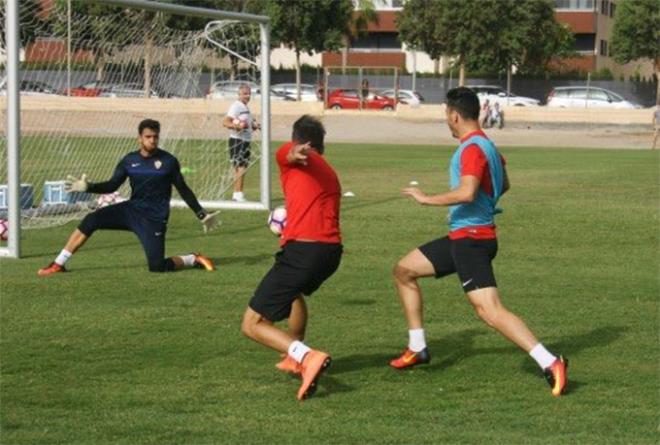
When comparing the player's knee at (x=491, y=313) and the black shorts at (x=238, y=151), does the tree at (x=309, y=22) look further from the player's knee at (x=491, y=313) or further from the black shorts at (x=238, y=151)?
the player's knee at (x=491, y=313)

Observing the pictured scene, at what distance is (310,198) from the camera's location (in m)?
7.83

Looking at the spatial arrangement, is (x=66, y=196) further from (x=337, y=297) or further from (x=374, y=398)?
(x=374, y=398)

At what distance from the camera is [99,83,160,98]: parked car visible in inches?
838

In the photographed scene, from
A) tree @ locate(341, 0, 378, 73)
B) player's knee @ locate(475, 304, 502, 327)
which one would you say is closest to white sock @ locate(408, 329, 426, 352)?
→ player's knee @ locate(475, 304, 502, 327)

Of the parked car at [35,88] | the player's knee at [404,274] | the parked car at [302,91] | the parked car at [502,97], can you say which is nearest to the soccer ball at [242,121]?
the parked car at [35,88]

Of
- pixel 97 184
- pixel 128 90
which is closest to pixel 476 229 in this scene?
pixel 97 184

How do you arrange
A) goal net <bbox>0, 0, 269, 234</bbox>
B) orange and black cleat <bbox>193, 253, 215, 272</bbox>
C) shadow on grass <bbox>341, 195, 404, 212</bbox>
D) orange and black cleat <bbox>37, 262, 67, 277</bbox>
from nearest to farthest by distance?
orange and black cleat <bbox>37, 262, 67, 277</bbox> → orange and black cleat <bbox>193, 253, 215, 272</bbox> → goal net <bbox>0, 0, 269, 234</bbox> → shadow on grass <bbox>341, 195, 404, 212</bbox>

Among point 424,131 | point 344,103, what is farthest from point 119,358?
point 344,103

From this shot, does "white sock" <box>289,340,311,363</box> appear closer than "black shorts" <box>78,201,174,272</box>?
Yes

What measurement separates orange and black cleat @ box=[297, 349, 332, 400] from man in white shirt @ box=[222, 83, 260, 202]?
12766 mm

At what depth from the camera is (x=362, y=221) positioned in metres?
17.9

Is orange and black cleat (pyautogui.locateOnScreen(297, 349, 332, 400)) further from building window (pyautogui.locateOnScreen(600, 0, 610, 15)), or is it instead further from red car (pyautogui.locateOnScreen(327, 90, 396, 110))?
building window (pyautogui.locateOnScreen(600, 0, 610, 15))

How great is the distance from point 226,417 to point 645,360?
3087 millimetres

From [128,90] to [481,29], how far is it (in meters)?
48.6
